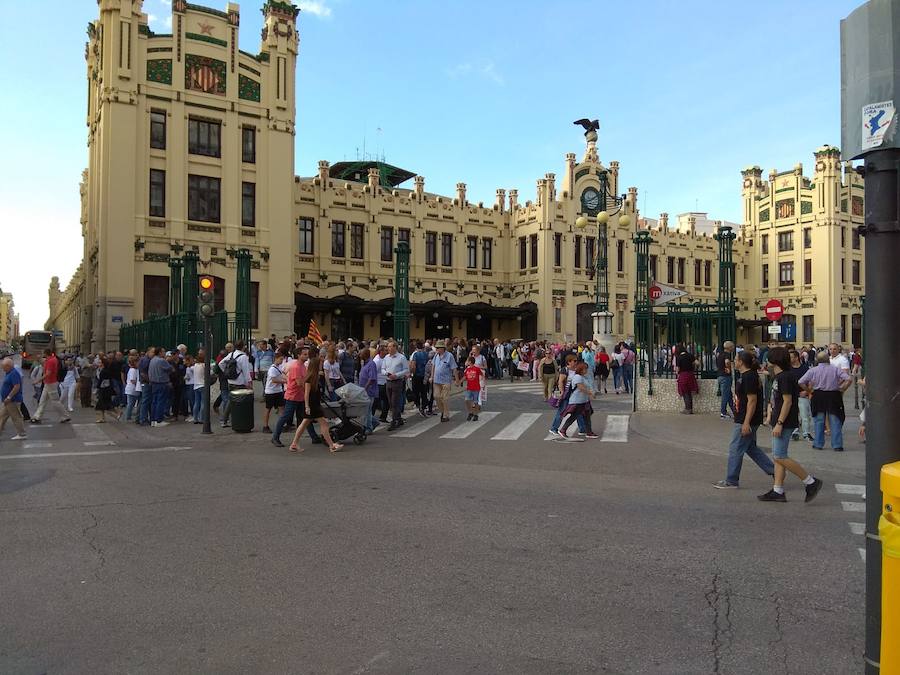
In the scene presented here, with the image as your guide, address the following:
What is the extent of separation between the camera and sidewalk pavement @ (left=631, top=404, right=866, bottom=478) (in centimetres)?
1105

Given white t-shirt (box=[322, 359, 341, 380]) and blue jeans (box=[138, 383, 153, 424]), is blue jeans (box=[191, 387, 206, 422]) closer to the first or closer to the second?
blue jeans (box=[138, 383, 153, 424])

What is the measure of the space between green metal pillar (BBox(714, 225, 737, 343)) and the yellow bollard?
632 inches

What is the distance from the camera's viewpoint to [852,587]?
208 inches

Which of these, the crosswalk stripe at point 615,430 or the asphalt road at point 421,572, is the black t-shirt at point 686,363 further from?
the asphalt road at point 421,572

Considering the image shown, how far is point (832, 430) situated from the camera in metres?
12.1

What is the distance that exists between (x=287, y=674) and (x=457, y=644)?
39.7 inches

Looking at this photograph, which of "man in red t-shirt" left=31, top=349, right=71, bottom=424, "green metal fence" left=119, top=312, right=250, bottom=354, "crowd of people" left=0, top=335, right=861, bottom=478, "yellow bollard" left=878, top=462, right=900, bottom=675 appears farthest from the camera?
"green metal fence" left=119, top=312, right=250, bottom=354

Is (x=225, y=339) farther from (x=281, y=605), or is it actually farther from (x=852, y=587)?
(x=852, y=587)

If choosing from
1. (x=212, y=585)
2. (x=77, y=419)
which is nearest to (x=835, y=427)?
(x=212, y=585)

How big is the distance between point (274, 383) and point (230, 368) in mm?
1552

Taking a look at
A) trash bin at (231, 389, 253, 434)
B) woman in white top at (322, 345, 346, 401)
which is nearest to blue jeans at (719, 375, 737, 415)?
woman in white top at (322, 345, 346, 401)

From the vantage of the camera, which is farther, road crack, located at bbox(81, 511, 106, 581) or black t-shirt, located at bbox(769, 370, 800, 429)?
black t-shirt, located at bbox(769, 370, 800, 429)

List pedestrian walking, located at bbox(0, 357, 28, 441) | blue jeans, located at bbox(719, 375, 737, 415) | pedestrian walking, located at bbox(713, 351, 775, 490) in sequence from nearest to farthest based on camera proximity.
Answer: pedestrian walking, located at bbox(713, 351, 775, 490) → pedestrian walking, located at bbox(0, 357, 28, 441) → blue jeans, located at bbox(719, 375, 737, 415)

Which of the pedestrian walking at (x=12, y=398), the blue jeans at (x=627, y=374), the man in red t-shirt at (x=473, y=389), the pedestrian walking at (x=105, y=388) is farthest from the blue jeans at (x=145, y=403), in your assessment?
the blue jeans at (x=627, y=374)
